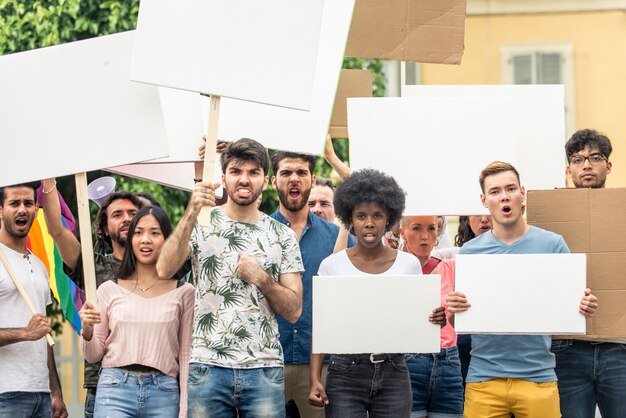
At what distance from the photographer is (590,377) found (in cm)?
682

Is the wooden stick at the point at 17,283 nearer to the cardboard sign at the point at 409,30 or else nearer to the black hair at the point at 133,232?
the black hair at the point at 133,232

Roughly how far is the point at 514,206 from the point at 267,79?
138 centimetres

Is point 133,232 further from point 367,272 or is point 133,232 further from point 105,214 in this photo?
point 367,272

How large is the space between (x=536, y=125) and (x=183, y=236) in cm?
234

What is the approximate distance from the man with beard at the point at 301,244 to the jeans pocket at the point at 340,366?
1.50ft

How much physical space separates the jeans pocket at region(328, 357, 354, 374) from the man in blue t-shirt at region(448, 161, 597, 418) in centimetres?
60

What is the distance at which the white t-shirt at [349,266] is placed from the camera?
6523 millimetres

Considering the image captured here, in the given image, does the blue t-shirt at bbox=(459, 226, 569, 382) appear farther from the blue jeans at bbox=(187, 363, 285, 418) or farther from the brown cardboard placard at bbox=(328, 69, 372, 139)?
the brown cardboard placard at bbox=(328, 69, 372, 139)

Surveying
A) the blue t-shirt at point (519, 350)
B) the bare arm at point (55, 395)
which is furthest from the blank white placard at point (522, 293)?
the bare arm at point (55, 395)

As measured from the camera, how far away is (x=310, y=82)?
244 inches

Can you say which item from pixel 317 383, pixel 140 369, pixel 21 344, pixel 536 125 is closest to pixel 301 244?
pixel 317 383

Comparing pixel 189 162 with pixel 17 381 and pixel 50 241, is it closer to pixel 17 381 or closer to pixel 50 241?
pixel 50 241

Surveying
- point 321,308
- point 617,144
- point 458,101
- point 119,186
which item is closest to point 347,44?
point 458,101

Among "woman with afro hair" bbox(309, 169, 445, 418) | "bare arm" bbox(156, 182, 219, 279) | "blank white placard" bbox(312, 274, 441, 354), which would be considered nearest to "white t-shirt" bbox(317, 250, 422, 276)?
"woman with afro hair" bbox(309, 169, 445, 418)
